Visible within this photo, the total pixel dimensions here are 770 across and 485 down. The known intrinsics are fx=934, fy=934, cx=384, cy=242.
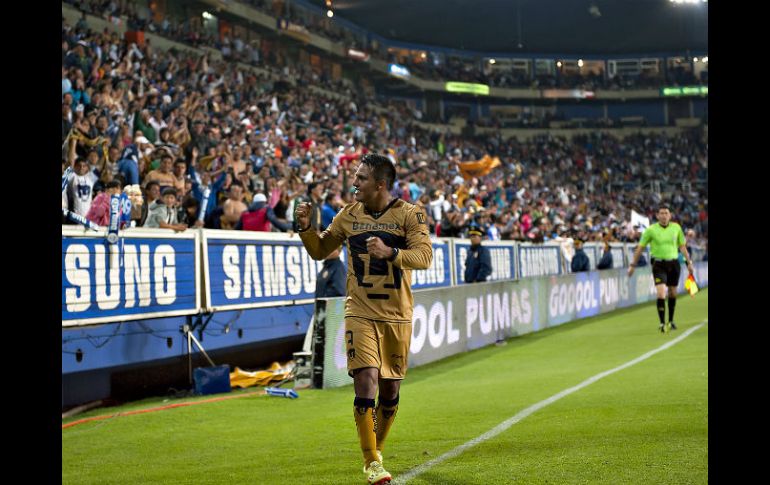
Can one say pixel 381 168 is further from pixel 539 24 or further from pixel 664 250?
pixel 539 24

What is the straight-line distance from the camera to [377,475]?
230 inches

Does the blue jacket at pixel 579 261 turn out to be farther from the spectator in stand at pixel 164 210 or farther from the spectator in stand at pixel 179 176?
the spectator in stand at pixel 164 210

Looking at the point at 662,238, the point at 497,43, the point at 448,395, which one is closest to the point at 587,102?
the point at 497,43

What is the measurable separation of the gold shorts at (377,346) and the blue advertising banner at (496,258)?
47.2 ft

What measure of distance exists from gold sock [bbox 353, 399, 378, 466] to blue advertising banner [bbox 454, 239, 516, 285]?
14.7m

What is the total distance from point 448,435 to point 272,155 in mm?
18038

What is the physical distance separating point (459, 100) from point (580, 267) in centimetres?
4620

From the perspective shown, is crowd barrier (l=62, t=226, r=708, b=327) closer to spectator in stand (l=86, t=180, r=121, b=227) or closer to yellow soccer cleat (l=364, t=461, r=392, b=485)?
spectator in stand (l=86, t=180, r=121, b=227)

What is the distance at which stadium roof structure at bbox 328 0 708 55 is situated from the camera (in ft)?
189

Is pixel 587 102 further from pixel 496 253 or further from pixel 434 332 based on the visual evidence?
pixel 434 332

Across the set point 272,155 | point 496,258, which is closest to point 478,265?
point 496,258

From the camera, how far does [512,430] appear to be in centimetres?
816

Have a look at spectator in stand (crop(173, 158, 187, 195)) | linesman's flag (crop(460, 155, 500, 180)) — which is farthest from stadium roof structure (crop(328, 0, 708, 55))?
spectator in stand (crop(173, 158, 187, 195))

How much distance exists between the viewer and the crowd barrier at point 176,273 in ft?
34.2
